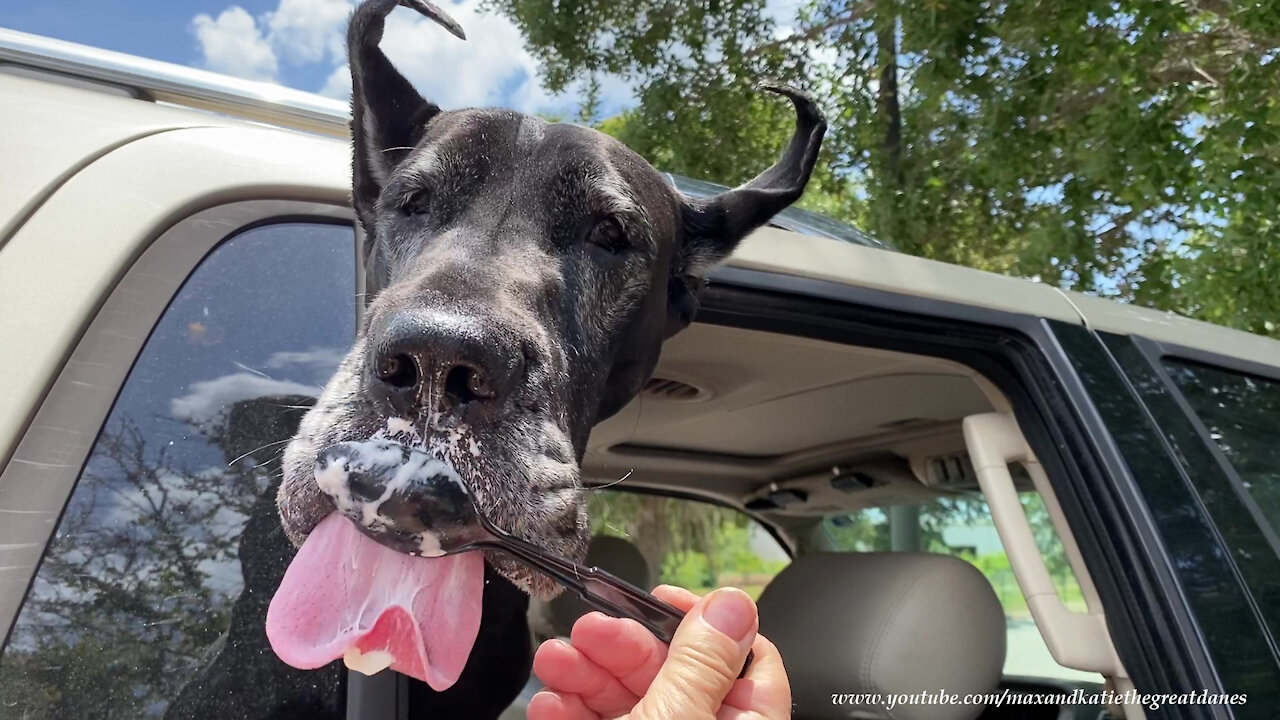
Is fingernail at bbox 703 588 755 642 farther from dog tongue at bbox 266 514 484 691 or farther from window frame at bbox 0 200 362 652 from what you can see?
window frame at bbox 0 200 362 652

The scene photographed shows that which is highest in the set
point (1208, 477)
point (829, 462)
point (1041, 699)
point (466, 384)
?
point (466, 384)

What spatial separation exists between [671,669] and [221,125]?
46.9 inches

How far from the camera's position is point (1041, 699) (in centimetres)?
330

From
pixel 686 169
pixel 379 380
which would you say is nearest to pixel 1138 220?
pixel 686 169

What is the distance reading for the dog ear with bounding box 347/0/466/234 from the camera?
169 centimetres

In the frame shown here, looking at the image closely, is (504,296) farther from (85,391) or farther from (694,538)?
(694,538)

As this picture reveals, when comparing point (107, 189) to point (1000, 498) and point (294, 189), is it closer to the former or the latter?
point (294, 189)

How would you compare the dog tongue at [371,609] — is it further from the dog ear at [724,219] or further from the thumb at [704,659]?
the dog ear at [724,219]

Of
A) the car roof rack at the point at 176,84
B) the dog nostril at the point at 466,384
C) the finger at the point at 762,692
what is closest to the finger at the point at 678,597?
the finger at the point at 762,692

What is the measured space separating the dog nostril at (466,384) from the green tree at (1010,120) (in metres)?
4.80

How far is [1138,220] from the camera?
7180 mm

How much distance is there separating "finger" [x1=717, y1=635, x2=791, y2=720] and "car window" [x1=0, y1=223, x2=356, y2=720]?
606mm

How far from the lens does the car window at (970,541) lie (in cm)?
349

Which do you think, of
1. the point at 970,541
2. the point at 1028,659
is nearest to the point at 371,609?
the point at 1028,659
